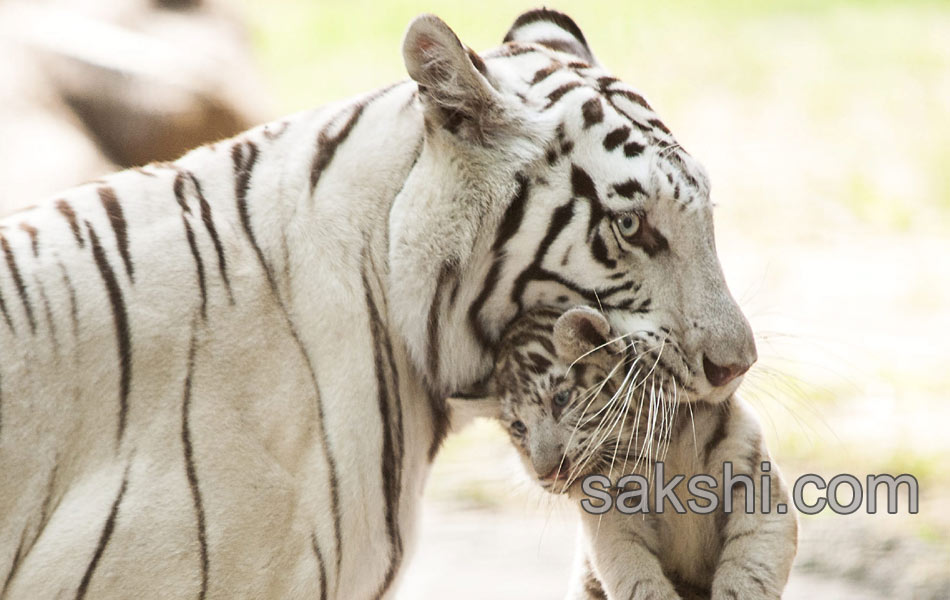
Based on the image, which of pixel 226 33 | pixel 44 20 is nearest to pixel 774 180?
pixel 226 33

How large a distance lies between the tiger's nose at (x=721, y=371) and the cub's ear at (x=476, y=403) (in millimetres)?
343

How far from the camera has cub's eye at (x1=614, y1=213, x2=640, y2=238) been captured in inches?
74.5

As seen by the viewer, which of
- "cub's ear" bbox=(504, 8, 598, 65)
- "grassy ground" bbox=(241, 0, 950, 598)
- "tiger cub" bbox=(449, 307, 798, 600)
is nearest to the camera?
"tiger cub" bbox=(449, 307, 798, 600)

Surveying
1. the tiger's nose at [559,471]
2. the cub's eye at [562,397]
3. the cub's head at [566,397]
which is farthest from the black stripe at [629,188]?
the tiger's nose at [559,471]

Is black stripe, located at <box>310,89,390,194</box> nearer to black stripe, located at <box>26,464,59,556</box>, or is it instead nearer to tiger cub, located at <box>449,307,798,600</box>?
tiger cub, located at <box>449,307,798,600</box>

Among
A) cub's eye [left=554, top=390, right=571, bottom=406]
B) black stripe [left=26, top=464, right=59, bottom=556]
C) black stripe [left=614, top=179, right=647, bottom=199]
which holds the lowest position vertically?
black stripe [left=26, top=464, right=59, bottom=556]

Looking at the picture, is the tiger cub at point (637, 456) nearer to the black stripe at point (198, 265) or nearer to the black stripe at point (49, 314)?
the black stripe at point (198, 265)

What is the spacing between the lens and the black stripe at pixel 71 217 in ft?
6.23

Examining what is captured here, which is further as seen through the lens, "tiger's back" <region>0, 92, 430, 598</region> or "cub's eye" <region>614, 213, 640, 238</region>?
"cub's eye" <region>614, 213, 640, 238</region>

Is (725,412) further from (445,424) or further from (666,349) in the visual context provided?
(445,424)

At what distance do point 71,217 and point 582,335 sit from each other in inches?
32.0

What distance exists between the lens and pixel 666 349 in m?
1.91

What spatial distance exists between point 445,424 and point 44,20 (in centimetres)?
433

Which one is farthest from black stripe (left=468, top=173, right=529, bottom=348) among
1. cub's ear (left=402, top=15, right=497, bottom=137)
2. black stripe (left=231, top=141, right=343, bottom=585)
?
black stripe (left=231, top=141, right=343, bottom=585)
